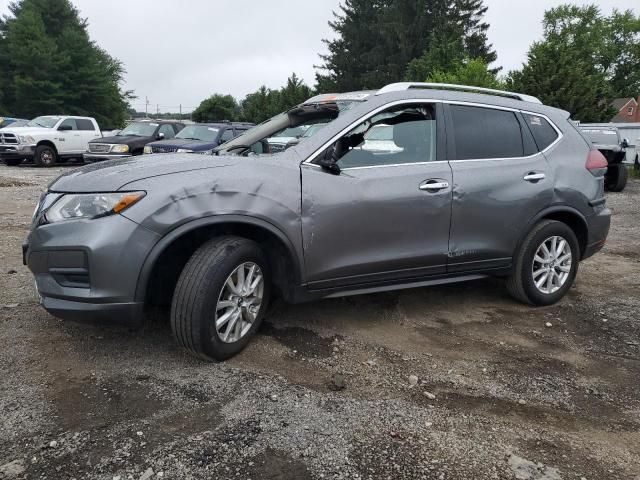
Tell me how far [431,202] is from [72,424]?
2583mm

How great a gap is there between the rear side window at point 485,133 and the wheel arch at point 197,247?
155 centimetres

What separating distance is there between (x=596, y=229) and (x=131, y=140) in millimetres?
12957

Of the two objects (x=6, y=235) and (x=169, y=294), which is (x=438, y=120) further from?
(x=6, y=235)

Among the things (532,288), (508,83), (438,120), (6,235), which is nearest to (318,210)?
(438,120)

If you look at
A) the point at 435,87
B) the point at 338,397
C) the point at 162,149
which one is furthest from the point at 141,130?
the point at 338,397

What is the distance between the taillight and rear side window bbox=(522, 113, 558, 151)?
40cm

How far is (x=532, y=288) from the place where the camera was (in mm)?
4488

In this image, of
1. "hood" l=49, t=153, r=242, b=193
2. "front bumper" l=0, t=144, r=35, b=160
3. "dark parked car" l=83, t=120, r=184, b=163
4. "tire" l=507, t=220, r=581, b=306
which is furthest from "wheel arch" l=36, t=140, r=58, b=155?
"tire" l=507, t=220, r=581, b=306

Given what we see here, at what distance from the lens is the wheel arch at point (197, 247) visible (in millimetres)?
3004

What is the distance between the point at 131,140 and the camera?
48.8 feet

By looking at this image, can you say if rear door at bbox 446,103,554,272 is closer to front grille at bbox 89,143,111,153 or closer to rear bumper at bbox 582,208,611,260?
rear bumper at bbox 582,208,611,260

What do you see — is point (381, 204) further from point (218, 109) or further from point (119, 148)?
point (218, 109)

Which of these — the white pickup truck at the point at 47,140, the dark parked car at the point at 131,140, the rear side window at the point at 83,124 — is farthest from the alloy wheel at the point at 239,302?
the rear side window at the point at 83,124

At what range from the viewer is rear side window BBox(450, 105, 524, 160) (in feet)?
13.3
